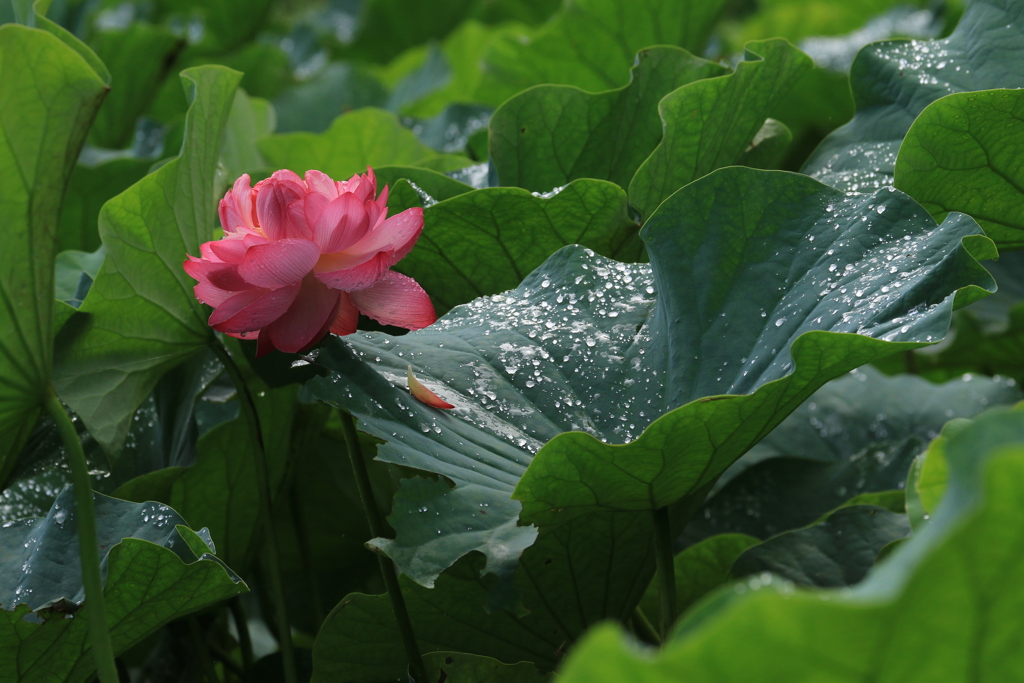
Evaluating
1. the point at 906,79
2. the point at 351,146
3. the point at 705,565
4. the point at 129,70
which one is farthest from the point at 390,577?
the point at 129,70

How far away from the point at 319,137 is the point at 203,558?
790 millimetres

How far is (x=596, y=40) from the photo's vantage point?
135 centimetres

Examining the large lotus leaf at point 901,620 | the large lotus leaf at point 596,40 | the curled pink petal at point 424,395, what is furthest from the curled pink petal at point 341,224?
the large lotus leaf at point 596,40

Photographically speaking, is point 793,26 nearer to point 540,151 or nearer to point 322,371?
point 540,151

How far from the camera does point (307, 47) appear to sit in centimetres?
235

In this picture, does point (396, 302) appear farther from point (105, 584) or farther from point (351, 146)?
point (351, 146)

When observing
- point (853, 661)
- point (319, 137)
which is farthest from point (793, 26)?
point (853, 661)

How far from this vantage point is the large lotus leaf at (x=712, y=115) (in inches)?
30.5

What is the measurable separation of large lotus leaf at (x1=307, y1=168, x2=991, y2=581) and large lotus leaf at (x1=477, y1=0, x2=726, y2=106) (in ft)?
2.33

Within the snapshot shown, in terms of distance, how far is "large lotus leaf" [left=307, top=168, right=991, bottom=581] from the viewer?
21.5 inches

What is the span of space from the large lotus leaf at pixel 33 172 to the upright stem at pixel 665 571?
0.42 m

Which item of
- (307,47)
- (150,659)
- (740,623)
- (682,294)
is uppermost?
(740,623)

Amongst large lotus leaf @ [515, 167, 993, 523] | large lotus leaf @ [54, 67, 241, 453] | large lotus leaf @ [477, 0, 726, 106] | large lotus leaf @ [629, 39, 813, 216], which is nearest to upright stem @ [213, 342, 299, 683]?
large lotus leaf @ [54, 67, 241, 453]

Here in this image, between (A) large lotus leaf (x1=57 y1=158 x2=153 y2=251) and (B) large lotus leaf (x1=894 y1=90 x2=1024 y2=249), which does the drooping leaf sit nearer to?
(B) large lotus leaf (x1=894 y1=90 x2=1024 y2=249)
